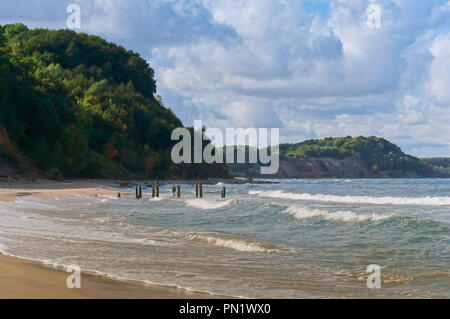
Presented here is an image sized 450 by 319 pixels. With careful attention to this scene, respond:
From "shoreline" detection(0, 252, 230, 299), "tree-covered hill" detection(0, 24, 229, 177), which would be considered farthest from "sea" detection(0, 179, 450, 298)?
"tree-covered hill" detection(0, 24, 229, 177)

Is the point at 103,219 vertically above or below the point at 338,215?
below

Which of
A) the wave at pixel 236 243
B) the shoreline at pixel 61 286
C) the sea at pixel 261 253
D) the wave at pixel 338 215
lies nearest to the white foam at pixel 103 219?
the sea at pixel 261 253

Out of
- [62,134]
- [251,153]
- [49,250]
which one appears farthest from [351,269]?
[251,153]

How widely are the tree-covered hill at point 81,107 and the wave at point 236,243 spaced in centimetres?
3953

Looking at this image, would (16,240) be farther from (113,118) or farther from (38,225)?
(113,118)

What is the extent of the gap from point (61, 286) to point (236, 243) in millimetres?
6629

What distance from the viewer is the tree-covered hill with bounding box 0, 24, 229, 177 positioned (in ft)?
167

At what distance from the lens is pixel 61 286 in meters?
6.10

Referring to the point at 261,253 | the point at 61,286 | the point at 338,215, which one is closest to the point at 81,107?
the point at 338,215

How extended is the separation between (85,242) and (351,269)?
564 cm

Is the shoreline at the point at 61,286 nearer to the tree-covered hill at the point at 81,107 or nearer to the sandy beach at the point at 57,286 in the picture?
the sandy beach at the point at 57,286

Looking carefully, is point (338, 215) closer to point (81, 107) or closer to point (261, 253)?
point (261, 253)

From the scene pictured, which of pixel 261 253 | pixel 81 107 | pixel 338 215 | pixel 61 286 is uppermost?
pixel 81 107
